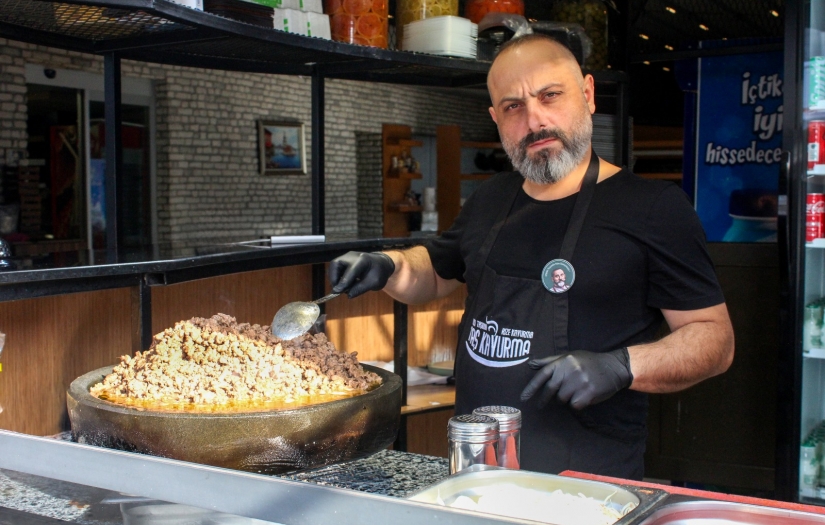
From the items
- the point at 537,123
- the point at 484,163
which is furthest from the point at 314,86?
the point at 484,163

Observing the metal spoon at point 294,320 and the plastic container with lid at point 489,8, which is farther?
the plastic container with lid at point 489,8

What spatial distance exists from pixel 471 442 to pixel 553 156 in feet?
3.24

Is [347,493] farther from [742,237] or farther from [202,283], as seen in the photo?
[742,237]

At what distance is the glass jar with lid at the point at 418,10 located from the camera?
3.18 metres

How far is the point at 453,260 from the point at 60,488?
124cm

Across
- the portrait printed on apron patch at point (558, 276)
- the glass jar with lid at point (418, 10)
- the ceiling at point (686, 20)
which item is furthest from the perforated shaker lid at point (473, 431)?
the ceiling at point (686, 20)

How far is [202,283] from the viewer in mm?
2879

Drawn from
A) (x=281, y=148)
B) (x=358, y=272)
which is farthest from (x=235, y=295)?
(x=281, y=148)

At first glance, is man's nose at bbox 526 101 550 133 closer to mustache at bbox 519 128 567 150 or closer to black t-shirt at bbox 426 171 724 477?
mustache at bbox 519 128 567 150

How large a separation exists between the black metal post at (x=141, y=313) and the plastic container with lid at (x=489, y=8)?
1929 mm

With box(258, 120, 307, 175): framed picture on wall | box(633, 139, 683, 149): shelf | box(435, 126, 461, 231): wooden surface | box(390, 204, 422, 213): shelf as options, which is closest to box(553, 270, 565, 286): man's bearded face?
box(633, 139, 683, 149): shelf

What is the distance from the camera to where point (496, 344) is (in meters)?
1.97

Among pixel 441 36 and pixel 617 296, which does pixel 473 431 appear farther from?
pixel 441 36

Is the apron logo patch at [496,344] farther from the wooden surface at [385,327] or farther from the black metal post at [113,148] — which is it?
the wooden surface at [385,327]
